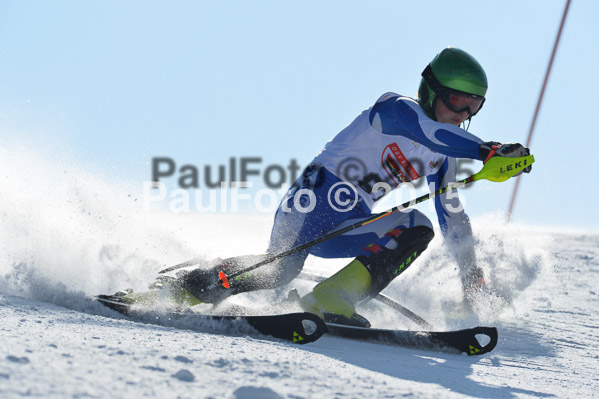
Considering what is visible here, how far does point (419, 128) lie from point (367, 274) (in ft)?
2.70

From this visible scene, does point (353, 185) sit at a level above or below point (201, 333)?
above

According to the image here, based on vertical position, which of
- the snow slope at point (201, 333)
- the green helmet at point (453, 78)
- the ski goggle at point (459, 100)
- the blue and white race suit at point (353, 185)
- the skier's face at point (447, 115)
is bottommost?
the snow slope at point (201, 333)

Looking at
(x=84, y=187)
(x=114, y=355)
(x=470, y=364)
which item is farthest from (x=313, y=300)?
(x=84, y=187)

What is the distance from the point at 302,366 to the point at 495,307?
9.25 feet

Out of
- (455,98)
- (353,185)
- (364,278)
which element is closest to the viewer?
(364,278)

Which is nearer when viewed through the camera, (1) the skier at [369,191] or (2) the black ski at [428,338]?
(2) the black ski at [428,338]

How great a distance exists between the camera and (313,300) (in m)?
2.93

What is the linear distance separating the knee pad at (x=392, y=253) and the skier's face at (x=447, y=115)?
0.65m

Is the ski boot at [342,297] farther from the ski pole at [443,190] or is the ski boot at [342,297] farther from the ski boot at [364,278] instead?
the ski pole at [443,190]

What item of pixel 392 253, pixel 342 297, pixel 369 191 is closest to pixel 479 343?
pixel 392 253

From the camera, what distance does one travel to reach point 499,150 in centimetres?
276

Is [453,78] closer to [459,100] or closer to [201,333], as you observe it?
[459,100]

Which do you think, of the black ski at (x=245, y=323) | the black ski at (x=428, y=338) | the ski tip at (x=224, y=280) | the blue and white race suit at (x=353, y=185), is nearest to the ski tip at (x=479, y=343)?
the black ski at (x=428, y=338)

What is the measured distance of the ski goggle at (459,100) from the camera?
3.22 metres
